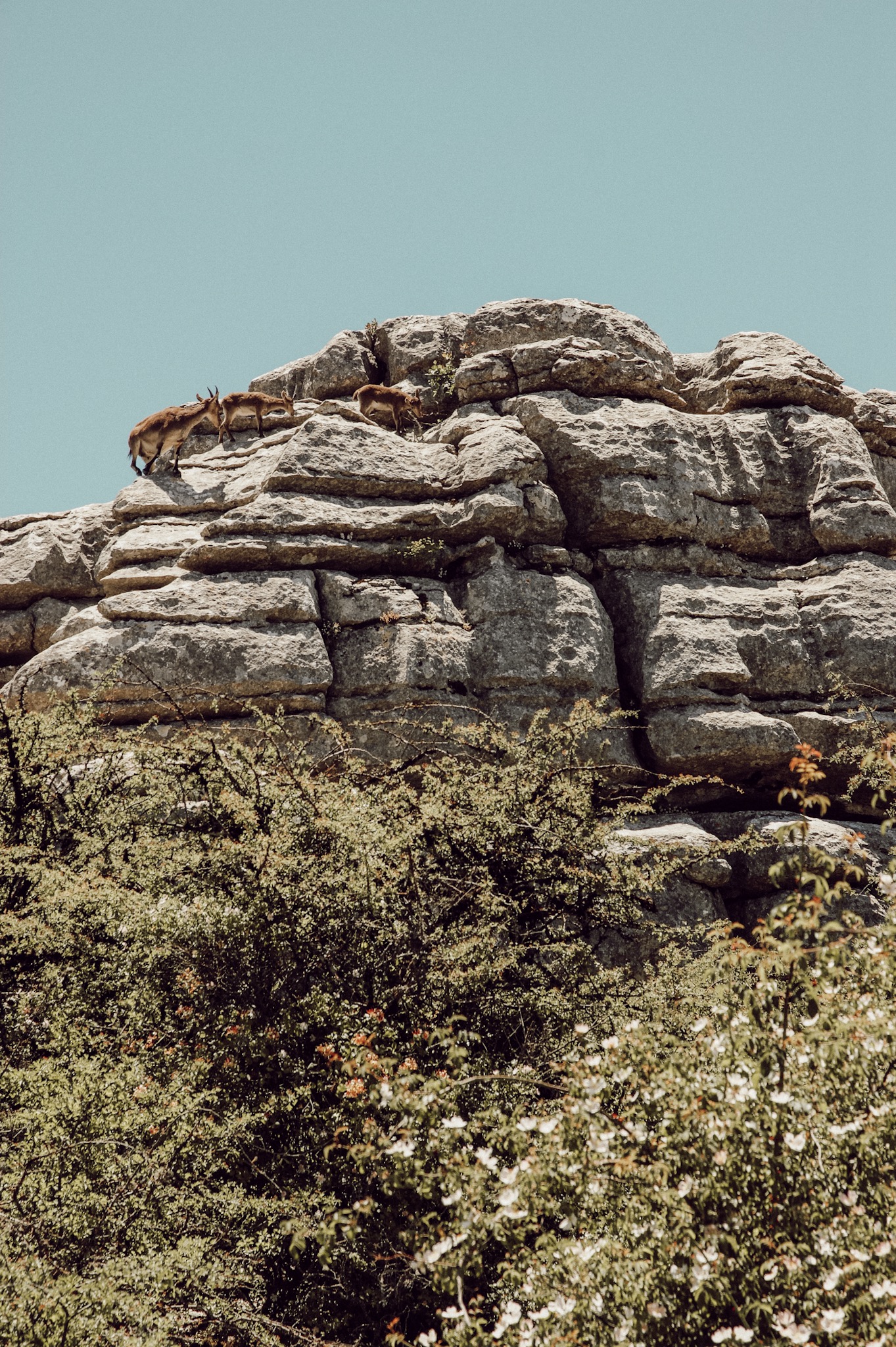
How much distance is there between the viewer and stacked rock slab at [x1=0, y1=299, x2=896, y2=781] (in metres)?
14.1

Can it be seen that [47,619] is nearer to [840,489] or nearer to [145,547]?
[145,547]

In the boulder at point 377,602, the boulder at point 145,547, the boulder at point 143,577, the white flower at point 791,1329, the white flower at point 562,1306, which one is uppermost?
the boulder at point 145,547

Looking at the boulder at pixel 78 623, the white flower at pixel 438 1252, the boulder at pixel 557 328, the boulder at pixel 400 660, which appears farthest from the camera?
the boulder at pixel 557 328

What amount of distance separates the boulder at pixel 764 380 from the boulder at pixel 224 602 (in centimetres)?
948

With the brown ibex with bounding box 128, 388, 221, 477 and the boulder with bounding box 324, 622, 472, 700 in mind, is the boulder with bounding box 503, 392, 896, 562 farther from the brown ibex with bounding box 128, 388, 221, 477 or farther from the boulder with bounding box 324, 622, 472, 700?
the brown ibex with bounding box 128, 388, 221, 477

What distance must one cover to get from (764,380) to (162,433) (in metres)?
11.4

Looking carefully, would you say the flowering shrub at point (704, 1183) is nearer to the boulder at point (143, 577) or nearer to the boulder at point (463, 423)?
the boulder at point (143, 577)

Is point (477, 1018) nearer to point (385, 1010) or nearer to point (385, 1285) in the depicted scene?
point (385, 1010)

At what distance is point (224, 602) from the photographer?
563 inches

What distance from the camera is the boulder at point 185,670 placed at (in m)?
13.7

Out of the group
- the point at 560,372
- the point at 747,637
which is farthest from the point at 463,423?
the point at 747,637

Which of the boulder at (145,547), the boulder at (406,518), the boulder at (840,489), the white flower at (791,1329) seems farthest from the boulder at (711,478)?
the white flower at (791,1329)

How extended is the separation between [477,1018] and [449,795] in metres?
2.19

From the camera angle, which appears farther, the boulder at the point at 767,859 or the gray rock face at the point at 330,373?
the gray rock face at the point at 330,373
